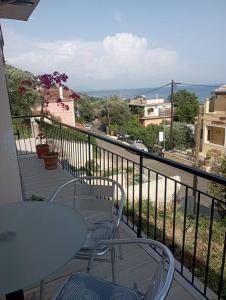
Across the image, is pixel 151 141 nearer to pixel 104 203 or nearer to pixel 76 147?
pixel 76 147

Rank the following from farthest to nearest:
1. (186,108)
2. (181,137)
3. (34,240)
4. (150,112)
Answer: (150,112) < (186,108) < (181,137) < (34,240)

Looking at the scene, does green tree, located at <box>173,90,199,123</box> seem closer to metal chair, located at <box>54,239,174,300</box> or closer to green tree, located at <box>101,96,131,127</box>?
green tree, located at <box>101,96,131,127</box>

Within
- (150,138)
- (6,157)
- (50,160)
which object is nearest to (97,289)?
(6,157)

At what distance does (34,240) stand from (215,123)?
21.3m

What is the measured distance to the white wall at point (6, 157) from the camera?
2301 mm

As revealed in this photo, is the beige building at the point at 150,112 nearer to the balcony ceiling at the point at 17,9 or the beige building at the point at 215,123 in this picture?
the beige building at the point at 215,123

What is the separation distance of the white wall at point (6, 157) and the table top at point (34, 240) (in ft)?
2.81

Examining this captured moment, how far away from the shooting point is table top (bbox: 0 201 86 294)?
1.01 m

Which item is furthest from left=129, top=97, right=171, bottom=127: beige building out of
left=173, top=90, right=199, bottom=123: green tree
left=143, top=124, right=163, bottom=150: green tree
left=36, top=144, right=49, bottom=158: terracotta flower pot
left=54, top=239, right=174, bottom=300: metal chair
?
left=54, top=239, right=174, bottom=300: metal chair

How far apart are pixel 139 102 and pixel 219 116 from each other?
64.8 feet

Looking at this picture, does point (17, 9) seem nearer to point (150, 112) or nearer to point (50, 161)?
point (50, 161)

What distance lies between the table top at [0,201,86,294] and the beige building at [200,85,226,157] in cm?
2025

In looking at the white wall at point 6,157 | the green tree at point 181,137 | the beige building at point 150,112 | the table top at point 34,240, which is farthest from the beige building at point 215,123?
the table top at point 34,240

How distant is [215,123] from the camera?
20.5 meters
